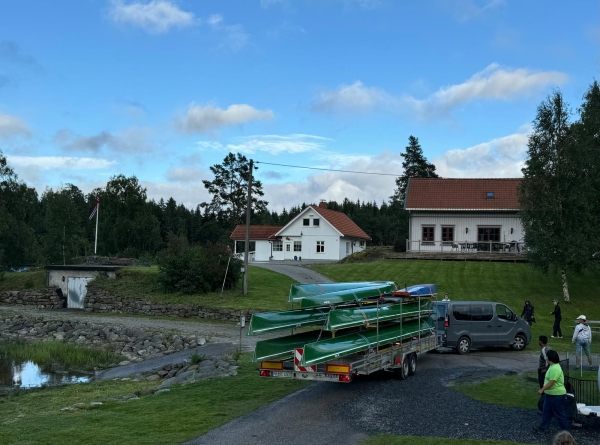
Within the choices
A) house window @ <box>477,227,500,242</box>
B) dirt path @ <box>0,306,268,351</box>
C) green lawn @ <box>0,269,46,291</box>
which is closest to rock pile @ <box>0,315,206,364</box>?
dirt path @ <box>0,306,268,351</box>

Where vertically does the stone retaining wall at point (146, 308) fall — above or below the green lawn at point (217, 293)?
below

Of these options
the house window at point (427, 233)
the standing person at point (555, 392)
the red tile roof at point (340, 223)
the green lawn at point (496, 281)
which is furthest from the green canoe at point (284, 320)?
the red tile roof at point (340, 223)

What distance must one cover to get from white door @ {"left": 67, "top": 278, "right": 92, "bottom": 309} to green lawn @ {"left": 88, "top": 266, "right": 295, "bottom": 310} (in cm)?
115

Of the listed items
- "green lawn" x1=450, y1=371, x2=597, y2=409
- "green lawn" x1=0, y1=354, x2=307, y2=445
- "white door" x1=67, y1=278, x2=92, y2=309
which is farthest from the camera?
"white door" x1=67, y1=278, x2=92, y2=309

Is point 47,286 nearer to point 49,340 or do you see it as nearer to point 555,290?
point 49,340

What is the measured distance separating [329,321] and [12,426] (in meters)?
6.78

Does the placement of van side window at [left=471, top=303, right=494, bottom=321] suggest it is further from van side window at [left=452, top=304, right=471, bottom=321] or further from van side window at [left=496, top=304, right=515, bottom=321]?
van side window at [left=496, top=304, right=515, bottom=321]

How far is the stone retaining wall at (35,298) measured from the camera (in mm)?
40625

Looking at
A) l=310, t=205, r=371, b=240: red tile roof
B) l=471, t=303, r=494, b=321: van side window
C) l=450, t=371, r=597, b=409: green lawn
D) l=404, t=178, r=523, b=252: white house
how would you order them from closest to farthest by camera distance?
1. l=450, t=371, r=597, b=409: green lawn
2. l=471, t=303, r=494, b=321: van side window
3. l=404, t=178, r=523, b=252: white house
4. l=310, t=205, r=371, b=240: red tile roof

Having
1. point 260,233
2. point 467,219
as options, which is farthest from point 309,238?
point 467,219

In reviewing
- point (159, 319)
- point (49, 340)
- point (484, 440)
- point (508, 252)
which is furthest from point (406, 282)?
point (484, 440)

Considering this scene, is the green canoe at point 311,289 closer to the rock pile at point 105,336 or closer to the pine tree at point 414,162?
the rock pile at point 105,336

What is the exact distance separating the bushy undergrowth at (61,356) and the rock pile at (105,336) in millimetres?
945

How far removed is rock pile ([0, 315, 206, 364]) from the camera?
24453mm
